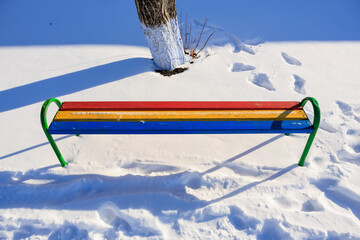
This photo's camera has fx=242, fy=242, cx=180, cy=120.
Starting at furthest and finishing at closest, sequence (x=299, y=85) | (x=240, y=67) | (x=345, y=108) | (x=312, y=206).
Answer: (x=240, y=67), (x=299, y=85), (x=345, y=108), (x=312, y=206)

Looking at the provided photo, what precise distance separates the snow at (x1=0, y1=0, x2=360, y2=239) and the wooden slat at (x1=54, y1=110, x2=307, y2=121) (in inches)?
16.3

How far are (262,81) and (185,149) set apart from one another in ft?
3.99

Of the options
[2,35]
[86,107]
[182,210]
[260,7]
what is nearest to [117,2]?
[2,35]

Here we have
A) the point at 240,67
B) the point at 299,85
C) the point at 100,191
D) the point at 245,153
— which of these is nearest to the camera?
the point at 100,191

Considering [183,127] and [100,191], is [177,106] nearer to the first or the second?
[183,127]

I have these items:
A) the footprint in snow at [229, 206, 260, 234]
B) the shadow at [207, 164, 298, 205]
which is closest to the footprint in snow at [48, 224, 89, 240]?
the shadow at [207, 164, 298, 205]

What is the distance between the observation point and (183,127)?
162cm

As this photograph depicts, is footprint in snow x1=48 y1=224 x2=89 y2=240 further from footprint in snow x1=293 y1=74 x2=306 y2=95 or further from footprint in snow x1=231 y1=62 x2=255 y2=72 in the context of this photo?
footprint in snow x1=293 y1=74 x2=306 y2=95

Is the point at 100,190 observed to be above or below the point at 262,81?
below

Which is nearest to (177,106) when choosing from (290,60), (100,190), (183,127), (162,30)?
(183,127)

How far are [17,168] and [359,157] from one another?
106 inches

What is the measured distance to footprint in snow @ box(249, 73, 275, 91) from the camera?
Result: 8.33 feet

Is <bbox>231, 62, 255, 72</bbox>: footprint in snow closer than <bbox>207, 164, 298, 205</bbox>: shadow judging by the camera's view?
No

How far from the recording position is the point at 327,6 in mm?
3676
